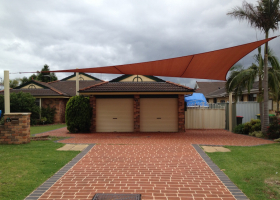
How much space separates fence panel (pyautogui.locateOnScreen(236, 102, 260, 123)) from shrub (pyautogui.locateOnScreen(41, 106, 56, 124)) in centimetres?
1605

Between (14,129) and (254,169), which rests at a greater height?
(14,129)

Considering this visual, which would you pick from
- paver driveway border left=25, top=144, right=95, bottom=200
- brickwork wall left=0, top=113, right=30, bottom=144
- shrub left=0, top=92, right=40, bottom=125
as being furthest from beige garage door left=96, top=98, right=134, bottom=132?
shrub left=0, top=92, right=40, bottom=125

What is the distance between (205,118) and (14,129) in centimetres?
1257

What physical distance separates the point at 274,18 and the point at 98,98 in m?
10.4

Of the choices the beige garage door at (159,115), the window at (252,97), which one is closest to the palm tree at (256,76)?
the beige garage door at (159,115)

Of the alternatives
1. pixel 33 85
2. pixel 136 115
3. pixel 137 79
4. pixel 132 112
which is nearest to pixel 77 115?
pixel 132 112

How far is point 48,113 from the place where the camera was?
2191 centimetres

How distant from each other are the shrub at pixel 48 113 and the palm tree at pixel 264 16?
55.9 feet

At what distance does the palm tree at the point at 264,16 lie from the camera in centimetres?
1143

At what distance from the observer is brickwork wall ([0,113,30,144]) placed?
9.41 meters

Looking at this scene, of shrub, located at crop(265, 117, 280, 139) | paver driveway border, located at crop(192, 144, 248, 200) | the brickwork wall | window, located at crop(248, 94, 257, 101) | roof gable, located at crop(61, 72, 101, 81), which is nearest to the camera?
paver driveway border, located at crop(192, 144, 248, 200)

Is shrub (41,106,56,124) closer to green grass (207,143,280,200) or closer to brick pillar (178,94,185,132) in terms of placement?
brick pillar (178,94,185,132)

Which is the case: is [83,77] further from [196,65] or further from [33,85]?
[196,65]

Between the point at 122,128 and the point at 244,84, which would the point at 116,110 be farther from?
the point at 244,84
